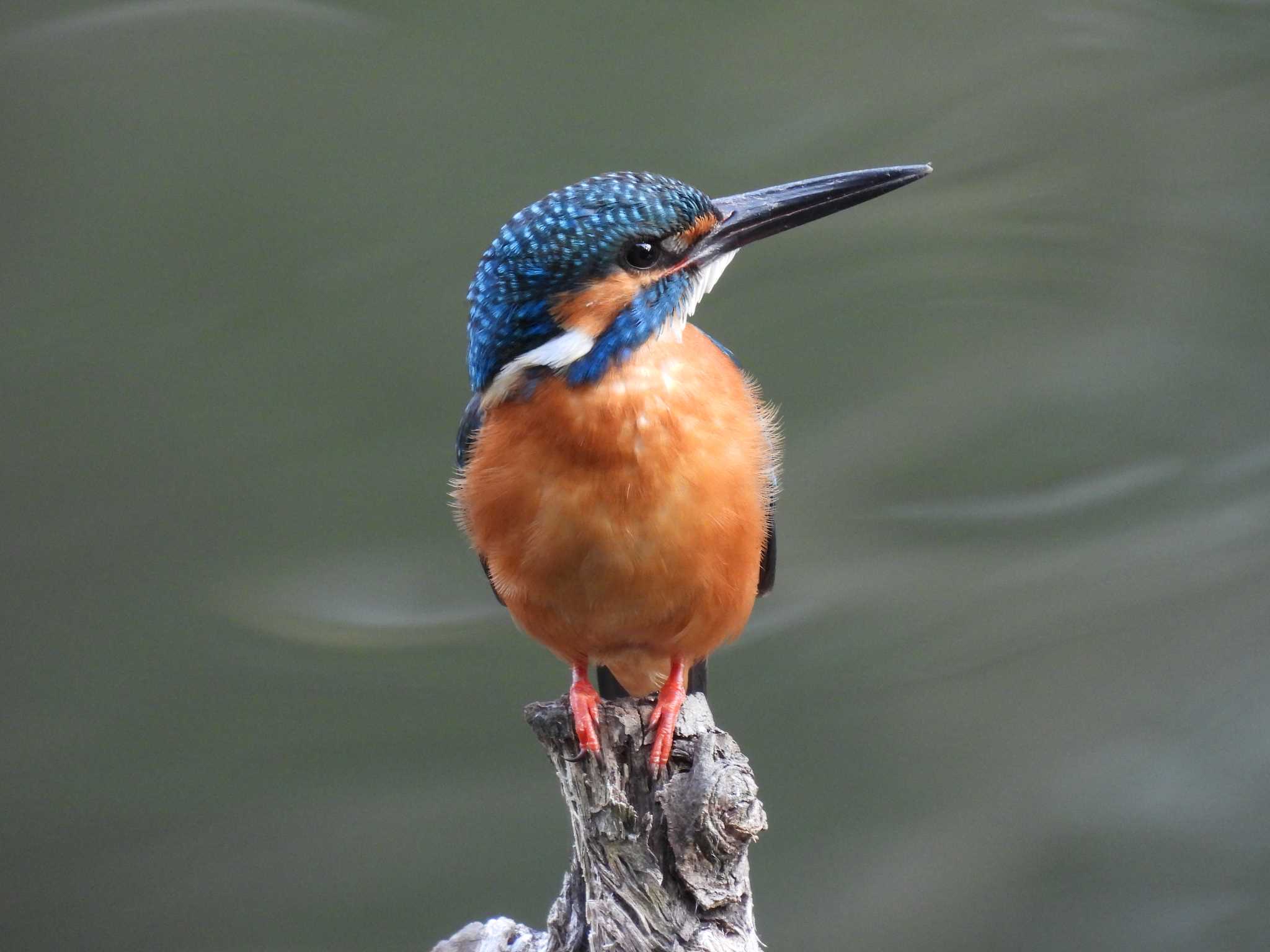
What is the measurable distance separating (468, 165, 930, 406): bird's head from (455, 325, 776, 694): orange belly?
0.15 feet

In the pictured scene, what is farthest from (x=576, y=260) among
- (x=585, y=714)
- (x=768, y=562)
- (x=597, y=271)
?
(x=768, y=562)

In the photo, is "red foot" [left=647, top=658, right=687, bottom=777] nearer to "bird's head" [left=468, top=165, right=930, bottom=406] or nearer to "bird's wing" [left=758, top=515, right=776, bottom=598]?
"bird's wing" [left=758, top=515, right=776, bottom=598]

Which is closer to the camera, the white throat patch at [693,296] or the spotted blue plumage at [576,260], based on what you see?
the spotted blue plumage at [576,260]

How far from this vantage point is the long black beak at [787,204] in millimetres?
1677

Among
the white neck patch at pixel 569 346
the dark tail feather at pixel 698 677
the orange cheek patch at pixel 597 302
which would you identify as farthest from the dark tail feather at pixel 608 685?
the orange cheek patch at pixel 597 302

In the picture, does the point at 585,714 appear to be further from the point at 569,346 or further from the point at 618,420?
the point at 569,346

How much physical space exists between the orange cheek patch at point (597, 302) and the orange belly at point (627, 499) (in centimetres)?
8

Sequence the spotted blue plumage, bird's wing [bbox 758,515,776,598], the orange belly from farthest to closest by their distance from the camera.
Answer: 1. bird's wing [bbox 758,515,776,598]
2. the orange belly
3. the spotted blue plumage

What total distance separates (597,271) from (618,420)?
0.21m

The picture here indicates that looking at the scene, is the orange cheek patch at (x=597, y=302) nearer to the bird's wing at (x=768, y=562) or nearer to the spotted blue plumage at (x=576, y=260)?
the spotted blue plumage at (x=576, y=260)

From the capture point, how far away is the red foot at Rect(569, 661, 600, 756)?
182 centimetres

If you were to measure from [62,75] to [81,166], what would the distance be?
0.21m

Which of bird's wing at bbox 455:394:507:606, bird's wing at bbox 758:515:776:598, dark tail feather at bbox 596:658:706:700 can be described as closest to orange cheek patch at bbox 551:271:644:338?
bird's wing at bbox 455:394:507:606

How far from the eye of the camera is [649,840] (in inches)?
66.3
